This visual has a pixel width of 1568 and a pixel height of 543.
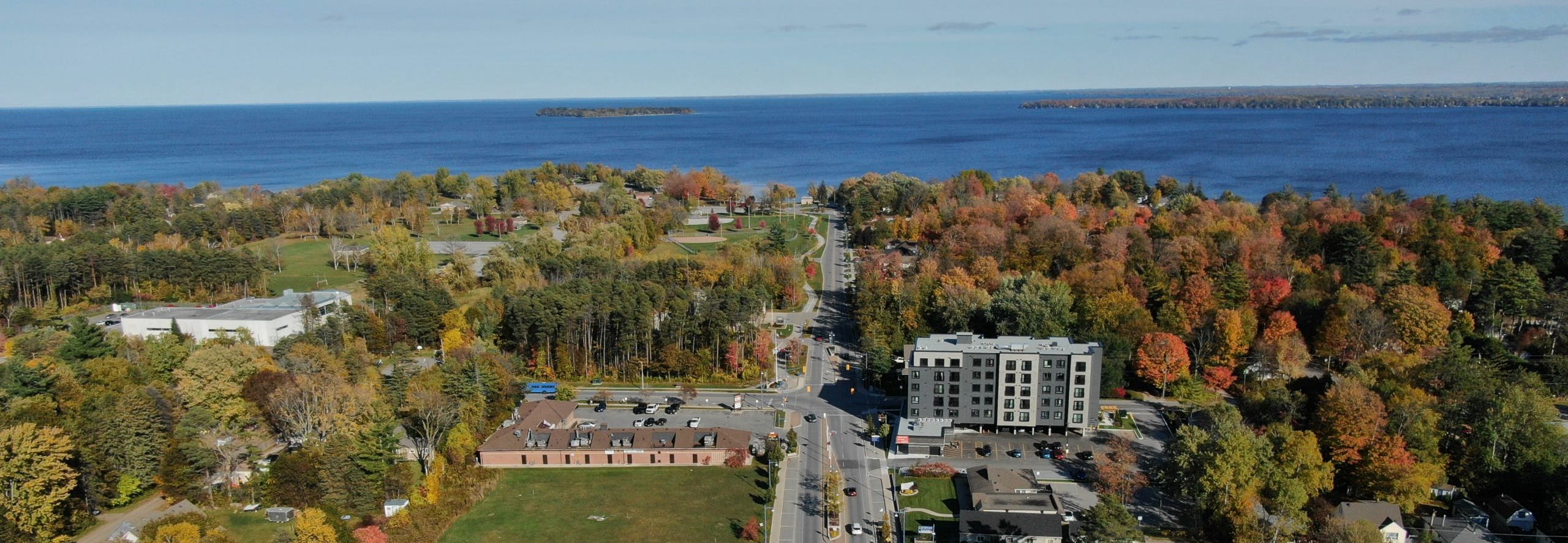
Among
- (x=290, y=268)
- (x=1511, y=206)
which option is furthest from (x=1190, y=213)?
(x=290, y=268)

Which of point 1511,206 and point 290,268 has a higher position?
point 1511,206

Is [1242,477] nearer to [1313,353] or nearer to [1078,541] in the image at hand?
[1078,541]

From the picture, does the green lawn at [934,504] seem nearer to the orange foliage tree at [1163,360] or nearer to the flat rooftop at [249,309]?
the orange foliage tree at [1163,360]

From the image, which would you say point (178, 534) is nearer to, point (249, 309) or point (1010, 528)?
point (1010, 528)

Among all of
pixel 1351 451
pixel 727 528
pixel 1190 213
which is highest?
pixel 1190 213

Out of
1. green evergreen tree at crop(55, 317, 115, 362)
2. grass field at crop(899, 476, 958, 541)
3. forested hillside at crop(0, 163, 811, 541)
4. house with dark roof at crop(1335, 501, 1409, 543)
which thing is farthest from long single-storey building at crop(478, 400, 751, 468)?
green evergreen tree at crop(55, 317, 115, 362)

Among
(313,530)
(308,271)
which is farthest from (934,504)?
(308,271)
